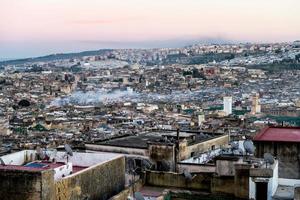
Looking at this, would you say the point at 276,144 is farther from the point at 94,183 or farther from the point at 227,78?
the point at 227,78

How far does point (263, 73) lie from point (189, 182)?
91.0m

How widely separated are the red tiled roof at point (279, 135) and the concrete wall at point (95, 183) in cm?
321

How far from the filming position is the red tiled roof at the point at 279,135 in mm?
11008

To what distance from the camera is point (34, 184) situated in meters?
9.37

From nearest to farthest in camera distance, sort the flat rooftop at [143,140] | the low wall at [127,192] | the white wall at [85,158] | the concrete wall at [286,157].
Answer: the concrete wall at [286,157], the low wall at [127,192], the white wall at [85,158], the flat rooftop at [143,140]

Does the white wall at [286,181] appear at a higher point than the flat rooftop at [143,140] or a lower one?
higher

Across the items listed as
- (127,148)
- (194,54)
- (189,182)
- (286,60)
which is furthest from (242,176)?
(194,54)

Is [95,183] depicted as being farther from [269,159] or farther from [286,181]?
[286,181]

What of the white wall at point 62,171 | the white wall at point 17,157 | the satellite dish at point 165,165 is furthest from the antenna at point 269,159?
the white wall at point 17,157

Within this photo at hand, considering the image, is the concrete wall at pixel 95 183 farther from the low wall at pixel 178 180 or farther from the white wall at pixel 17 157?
the white wall at pixel 17 157

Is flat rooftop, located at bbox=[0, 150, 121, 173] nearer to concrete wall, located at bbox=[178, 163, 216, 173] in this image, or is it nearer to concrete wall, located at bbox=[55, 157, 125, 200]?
concrete wall, located at bbox=[55, 157, 125, 200]

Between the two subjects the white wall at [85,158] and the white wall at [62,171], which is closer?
the white wall at [62,171]

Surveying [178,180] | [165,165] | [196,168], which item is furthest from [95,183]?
[196,168]

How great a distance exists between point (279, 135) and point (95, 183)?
3907 millimetres
